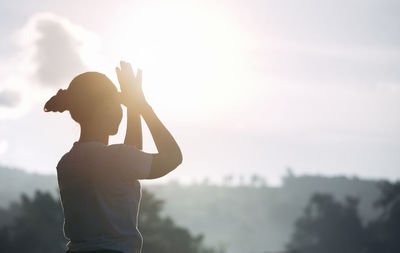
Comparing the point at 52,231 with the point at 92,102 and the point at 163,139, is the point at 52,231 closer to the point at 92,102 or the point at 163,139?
the point at 92,102

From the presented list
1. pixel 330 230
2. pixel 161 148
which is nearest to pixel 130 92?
pixel 161 148

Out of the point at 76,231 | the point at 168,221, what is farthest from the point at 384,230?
the point at 76,231

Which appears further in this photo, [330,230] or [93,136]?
[330,230]

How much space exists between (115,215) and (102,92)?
0.68 metres

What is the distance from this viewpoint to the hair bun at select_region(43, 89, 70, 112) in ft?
12.0

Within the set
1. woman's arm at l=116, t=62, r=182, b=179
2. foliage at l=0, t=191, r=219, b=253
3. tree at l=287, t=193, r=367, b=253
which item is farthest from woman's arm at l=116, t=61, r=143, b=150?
tree at l=287, t=193, r=367, b=253

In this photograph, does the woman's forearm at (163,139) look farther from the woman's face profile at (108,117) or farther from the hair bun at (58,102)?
the hair bun at (58,102)

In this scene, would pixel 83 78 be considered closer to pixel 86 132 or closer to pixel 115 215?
pixel 86 132

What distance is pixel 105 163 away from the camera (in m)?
3.42

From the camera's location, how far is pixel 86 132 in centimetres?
364

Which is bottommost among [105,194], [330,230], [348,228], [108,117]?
[330,230]

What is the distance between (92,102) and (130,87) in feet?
0.81

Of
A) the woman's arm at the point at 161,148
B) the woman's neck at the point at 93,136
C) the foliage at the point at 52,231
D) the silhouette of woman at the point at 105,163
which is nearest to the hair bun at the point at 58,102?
the silhouette of woman at the point at 105,163

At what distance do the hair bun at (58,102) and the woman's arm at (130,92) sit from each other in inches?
13.3
